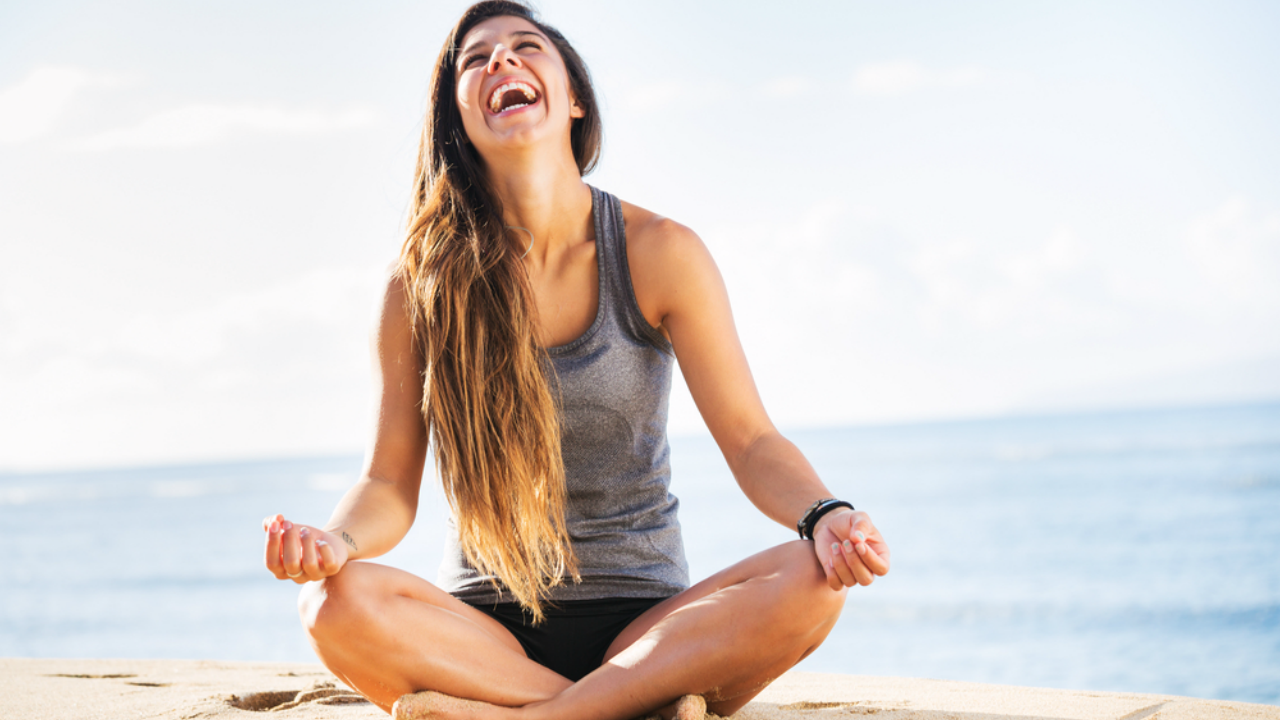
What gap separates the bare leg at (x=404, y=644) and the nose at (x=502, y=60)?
1327 millimetres

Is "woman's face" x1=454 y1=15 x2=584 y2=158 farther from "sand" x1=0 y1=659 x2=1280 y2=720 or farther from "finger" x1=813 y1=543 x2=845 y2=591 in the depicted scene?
"sand" x1=0 y1=659 x2=1280 y2=720

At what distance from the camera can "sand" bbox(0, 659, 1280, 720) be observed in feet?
8.49

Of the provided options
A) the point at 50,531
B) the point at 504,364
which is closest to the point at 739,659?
the point at 504,364

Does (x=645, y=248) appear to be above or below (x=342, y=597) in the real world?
above

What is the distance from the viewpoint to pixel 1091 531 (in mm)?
16750

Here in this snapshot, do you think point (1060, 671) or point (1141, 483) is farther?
point (1141, 483)

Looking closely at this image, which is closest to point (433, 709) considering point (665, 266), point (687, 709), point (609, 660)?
point (609, 660)

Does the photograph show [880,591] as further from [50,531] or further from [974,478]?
[50,531]

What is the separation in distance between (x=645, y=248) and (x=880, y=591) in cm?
1084

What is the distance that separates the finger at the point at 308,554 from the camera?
195 cm

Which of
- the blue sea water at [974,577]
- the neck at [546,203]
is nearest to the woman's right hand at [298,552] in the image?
the neck at [546,203]

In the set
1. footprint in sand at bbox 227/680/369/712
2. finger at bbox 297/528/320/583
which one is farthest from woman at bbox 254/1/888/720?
footprint in sand at bbox 227/680/369/712

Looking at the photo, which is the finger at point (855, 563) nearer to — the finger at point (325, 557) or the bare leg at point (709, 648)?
the bare leg at point (709, 648)

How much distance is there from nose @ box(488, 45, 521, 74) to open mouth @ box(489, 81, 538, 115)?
0.05m
